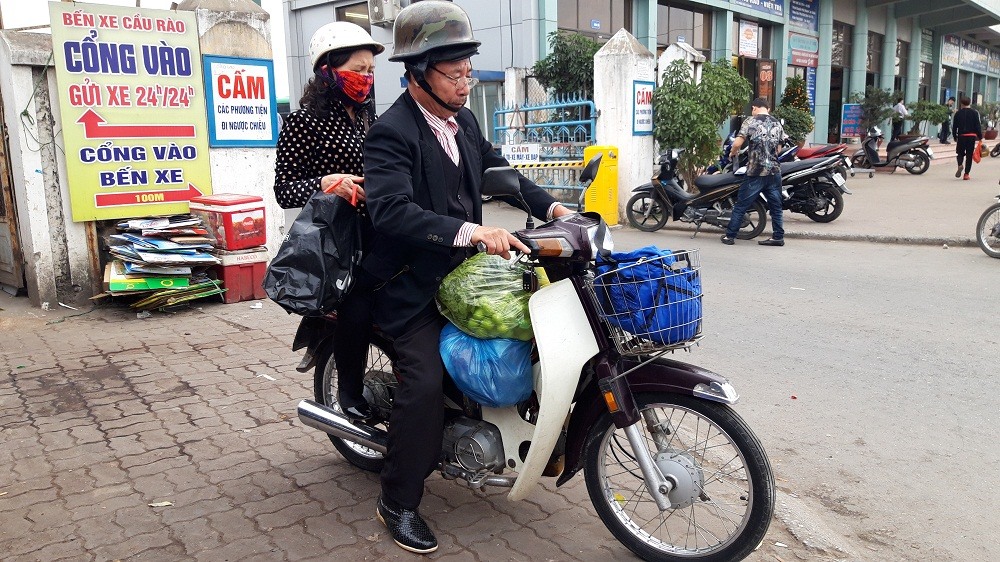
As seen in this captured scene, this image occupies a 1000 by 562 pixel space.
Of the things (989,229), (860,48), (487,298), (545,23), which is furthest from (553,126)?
(860,48)

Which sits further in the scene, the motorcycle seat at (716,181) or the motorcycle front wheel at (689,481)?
the motorcycle seat at (716,181)

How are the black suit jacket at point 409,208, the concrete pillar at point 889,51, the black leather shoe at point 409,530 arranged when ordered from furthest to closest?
the concrete pillar at point 889,51 < the black leather shoe at point 409,530 < the black suit jacket at point 409,208

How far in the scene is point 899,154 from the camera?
61.5ft

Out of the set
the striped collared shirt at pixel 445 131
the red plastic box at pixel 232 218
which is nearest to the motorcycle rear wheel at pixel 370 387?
the striped collared shirt at pixel 445 131

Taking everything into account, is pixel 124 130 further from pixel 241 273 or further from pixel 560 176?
pixel 560 176

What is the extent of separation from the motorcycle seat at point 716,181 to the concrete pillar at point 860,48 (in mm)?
19833

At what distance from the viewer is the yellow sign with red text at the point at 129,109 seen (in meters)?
6.43

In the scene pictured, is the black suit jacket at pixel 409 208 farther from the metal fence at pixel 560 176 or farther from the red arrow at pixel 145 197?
the metal fence at pixel 560 176

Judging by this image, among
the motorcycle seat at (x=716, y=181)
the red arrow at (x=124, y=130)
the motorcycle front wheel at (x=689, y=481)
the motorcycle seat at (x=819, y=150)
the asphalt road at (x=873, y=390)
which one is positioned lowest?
the asphalt road at (x=873, y=390)

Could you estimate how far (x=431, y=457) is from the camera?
2.88m

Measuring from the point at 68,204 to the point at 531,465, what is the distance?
18.5ft

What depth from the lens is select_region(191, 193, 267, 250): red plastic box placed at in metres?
6.81

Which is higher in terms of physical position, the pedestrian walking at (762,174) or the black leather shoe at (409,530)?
the pedestrian walking at (762,174)

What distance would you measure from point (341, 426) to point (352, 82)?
57.8 inches
